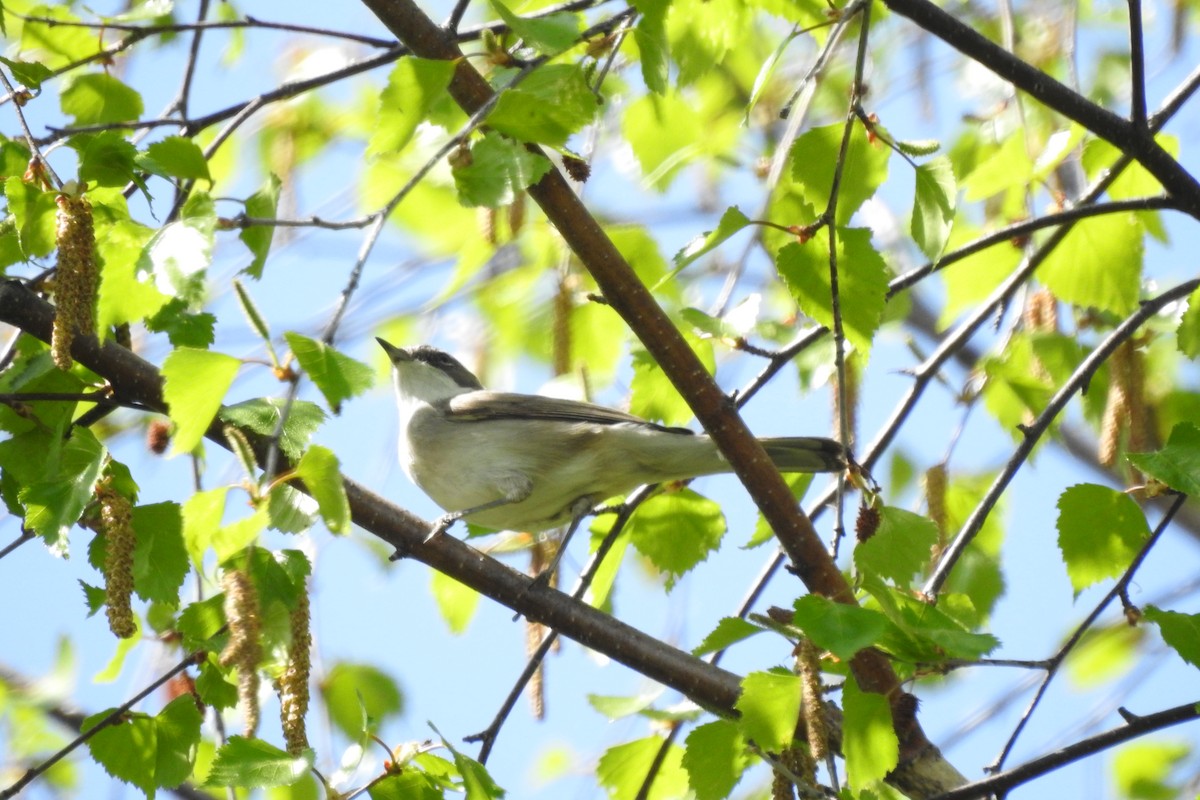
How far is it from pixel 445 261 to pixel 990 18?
3240 millimetres

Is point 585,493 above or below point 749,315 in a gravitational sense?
above

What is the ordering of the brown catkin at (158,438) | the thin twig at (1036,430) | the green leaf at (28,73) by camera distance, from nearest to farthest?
the green leaf at (28,73) → the thin twig at (1036,430) → the brown catkin at (158,438)

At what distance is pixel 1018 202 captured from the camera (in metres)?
4.51

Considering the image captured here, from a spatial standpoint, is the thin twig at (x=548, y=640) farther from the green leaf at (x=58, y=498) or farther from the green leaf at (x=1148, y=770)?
the green leaf at (x=1148, y=770)

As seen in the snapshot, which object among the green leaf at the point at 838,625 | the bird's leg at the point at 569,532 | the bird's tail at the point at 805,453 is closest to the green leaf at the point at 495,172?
the green leaf at the point at 838,625

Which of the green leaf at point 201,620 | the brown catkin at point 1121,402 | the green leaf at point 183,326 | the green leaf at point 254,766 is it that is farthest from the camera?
the brown catkin at point 1121,402

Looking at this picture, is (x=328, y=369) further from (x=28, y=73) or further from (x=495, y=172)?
(x=28, y=73)

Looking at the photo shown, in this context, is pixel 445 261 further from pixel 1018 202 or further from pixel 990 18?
pixel 990 18

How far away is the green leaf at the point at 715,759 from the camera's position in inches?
109

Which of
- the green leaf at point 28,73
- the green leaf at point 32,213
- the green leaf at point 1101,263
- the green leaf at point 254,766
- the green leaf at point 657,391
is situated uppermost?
the green leaf at point 1101,263

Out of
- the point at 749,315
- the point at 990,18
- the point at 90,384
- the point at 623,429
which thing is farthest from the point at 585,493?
the point at 990,18

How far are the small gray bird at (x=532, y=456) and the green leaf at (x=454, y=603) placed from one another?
25.7 inches

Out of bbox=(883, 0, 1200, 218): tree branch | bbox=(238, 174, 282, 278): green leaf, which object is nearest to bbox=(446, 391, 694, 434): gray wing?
bbox=(883, 0, 1200, 218): tree branch

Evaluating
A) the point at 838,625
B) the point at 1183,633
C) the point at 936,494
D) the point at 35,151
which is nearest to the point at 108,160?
the point at 35,151
